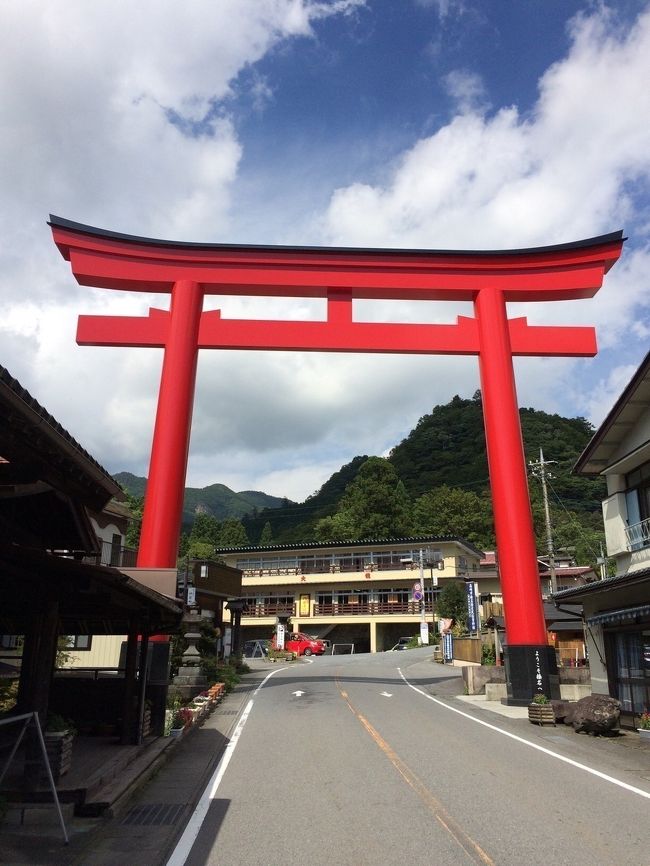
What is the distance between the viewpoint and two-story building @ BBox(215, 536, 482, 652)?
5209cm

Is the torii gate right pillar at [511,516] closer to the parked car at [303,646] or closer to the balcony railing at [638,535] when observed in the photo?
the balcony railing at [638,535]

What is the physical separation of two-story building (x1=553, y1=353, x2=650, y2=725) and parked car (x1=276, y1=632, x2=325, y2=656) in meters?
28.2

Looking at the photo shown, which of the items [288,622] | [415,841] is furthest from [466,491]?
[415,841]

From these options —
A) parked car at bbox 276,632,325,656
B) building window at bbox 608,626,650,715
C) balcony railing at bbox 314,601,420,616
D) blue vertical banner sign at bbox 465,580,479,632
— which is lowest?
building window at bbox 608,626,650,715

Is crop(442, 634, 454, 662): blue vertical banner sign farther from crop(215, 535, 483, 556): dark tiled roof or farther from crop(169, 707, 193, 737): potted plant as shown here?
crop(169, 707, 193, 737): potted plant

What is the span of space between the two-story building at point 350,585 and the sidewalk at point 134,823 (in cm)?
4111

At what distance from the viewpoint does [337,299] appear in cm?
2011

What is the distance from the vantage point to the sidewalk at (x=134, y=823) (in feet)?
18.5

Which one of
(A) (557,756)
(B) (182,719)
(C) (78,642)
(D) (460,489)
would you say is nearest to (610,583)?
→ (A) (557,756)

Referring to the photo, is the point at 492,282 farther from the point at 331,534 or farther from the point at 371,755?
the point at 331,534

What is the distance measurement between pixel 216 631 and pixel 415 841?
813 inches

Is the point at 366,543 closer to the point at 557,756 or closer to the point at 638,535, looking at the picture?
the point at 638,535

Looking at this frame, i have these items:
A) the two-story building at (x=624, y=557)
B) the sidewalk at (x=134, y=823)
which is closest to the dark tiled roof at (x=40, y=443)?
the sidewalk at (x=134, y=823)

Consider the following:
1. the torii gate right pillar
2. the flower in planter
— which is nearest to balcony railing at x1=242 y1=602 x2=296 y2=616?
the torii gate right pillar
